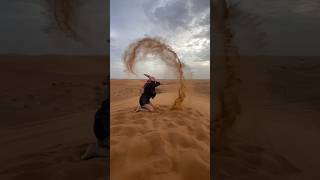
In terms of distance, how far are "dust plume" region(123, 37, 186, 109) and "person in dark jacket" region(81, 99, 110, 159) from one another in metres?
0.40

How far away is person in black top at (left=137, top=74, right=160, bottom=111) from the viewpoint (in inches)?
122

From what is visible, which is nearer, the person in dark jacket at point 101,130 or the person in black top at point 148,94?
the person in dark jacket at point 101,130

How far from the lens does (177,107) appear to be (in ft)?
10.2

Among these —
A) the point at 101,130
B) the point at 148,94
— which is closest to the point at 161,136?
the point at 148,94

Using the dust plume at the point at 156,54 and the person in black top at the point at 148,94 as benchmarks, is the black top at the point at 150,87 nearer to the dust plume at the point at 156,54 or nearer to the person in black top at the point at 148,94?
the person in black top at the point at 148,94

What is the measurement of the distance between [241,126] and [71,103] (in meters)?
1.39

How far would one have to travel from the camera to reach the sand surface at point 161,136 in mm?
3014

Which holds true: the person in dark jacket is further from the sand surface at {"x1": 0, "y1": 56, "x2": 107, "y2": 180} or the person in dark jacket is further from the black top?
the black top

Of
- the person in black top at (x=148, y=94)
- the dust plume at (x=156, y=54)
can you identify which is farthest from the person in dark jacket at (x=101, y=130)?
the dust plume at (x=156, y=54)

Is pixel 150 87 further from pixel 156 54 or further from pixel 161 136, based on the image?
pixel 161 136

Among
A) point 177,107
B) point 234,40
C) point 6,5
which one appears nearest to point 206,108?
point 177,107

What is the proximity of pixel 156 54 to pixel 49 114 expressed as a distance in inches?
39.2

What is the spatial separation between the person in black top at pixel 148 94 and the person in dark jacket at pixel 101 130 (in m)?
0.29

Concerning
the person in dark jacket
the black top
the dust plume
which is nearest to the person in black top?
the black top
